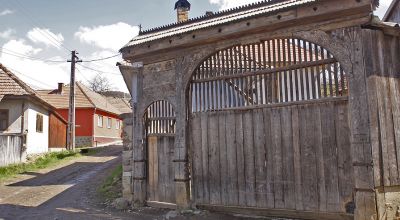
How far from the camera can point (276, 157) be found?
20.4ft

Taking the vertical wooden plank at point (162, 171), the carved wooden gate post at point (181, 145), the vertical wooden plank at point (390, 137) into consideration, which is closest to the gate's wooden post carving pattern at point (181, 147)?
the carved wooden gate post at point (181, 145)

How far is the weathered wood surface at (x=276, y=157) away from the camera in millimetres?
5711

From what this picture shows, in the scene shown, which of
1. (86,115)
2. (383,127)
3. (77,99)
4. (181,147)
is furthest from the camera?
(77,99)

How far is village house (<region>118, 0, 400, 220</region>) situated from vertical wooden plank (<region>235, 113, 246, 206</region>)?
2 centimetres

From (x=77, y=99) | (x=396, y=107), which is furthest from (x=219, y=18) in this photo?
(x=77, y=99)

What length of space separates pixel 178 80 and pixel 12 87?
12.9 meters

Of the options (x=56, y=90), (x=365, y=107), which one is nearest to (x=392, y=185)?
(x=365, y=107)

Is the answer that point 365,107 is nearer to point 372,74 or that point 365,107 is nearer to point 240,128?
point 372,74

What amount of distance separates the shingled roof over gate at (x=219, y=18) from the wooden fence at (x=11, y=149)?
35.7 feet

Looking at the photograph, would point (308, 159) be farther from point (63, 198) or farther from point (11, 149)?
point (11, 149)

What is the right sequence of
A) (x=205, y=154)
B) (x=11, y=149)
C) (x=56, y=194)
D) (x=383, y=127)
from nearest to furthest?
(x=383, y=127), (x=205, y=154), (x=56, y=194), (x=11, y=149)

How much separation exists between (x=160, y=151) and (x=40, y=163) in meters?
11.6

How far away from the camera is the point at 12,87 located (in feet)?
55.7

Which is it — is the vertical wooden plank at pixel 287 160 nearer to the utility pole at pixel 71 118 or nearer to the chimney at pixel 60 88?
the utility pole at pixel 71 118
